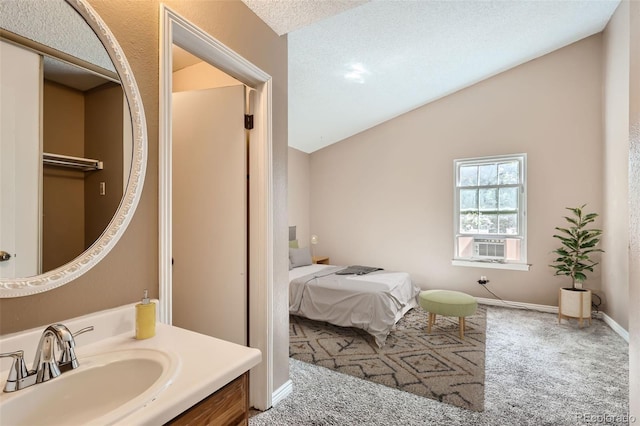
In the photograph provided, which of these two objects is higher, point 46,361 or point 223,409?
point 46,361

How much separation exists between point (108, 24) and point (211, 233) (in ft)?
4.03

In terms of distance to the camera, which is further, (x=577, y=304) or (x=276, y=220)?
(x=577, y=304)

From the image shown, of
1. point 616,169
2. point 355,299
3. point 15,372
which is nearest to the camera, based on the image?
point 15,372

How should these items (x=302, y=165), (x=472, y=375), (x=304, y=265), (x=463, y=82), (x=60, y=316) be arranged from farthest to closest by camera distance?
1. (x=302, y=165)
2. (x=304, y=265)
3. (x=463, y=82)
4. (x=472, y=375)
5. (x=60, y=316)

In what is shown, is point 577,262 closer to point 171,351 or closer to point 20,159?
point 171,351

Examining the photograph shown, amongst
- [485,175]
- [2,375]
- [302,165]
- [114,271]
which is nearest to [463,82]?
[485,175]

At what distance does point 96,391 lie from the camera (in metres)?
0.85

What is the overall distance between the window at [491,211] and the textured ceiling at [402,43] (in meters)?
1.27

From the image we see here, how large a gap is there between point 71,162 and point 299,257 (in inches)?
144

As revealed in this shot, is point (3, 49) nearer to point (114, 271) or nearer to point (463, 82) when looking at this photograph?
point (114, 271)

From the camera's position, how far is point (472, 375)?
241 cm

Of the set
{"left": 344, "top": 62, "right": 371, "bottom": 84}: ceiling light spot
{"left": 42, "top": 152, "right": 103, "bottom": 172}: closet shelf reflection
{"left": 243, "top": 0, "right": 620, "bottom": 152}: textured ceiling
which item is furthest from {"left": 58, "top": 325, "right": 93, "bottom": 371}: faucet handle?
{"left": 344, "top": 62, "right": 371, "bottom": 84}: ceiling light spot

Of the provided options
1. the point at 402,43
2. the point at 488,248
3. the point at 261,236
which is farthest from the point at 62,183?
the point at 488,248

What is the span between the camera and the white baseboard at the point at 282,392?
6.62 ft
